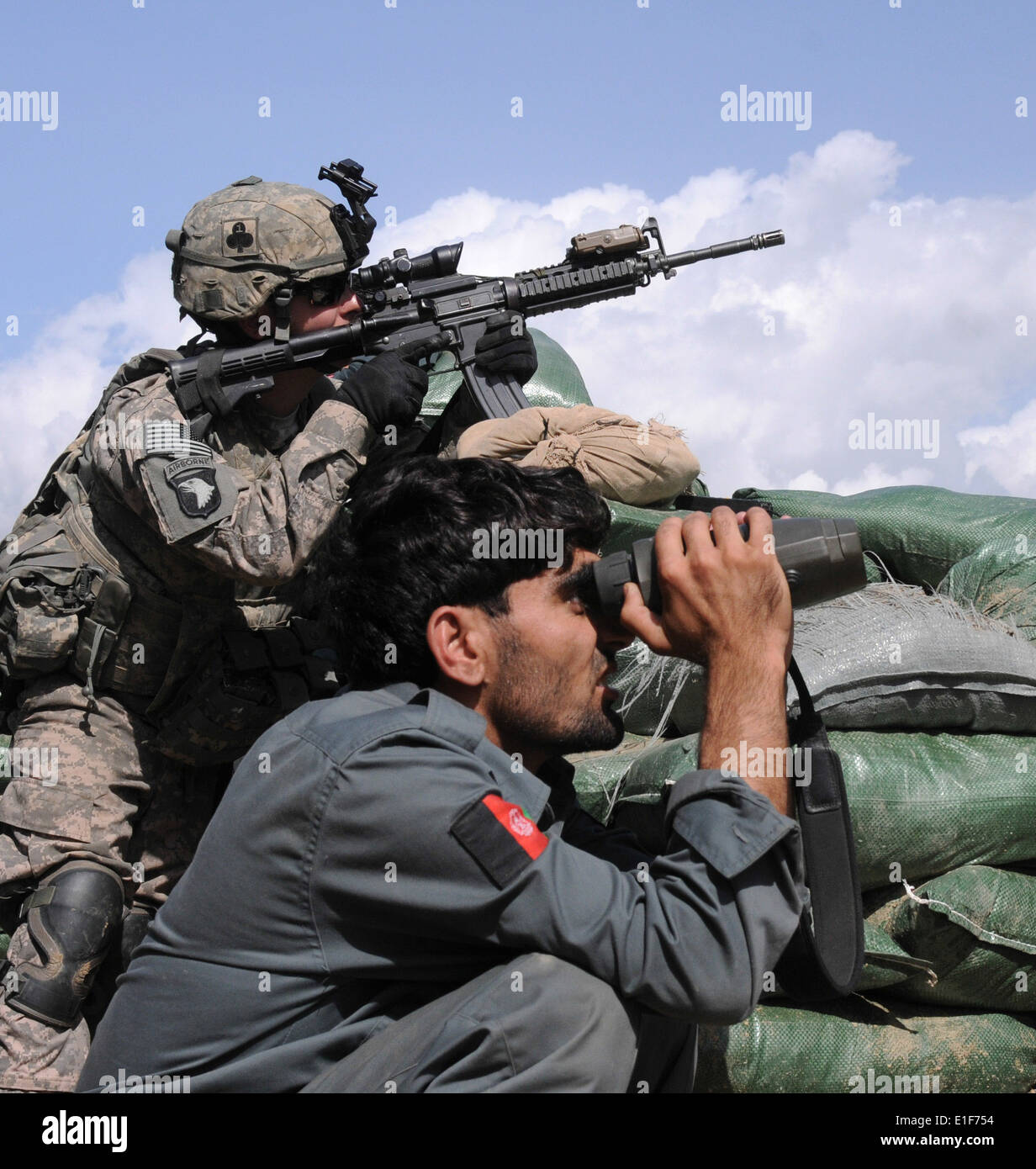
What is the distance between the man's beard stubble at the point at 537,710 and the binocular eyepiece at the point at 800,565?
0.41ft

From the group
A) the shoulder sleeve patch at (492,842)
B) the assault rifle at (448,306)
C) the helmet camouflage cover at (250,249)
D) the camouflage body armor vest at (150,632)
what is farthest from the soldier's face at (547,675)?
the helmet camouflage cover at (250,249)

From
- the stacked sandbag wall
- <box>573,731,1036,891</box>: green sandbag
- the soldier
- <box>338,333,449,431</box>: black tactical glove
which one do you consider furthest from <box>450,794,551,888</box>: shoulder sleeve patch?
<box>338,333,449,431</box>: black tactical glove

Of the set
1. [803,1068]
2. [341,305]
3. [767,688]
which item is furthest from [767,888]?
[341,305]

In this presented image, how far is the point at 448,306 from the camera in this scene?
313cm

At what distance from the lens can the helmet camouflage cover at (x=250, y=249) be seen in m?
2.89

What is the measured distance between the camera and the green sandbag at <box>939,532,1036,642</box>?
9.41ft

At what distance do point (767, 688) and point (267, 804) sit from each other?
620 mm

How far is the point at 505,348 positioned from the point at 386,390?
1.36 feet

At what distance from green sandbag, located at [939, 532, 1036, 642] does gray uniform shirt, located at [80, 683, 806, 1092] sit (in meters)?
1.63

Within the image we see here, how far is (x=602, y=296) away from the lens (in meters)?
3.27

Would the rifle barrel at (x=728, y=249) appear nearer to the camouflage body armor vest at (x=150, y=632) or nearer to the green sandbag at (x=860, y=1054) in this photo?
the camouflage body armor vest at (x=150, y=632)

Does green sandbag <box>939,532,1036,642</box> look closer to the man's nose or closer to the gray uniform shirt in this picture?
the man's nose

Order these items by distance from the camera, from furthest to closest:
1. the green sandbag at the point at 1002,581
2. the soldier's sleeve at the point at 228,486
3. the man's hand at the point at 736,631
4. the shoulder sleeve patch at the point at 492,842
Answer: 1. the green sandbag at the point at 1002,581
2. the soldier's sleeve at the point at 228,486
3. the man's hand at the point at 736,631
4. the shoulder sleeve patch at the point at 492,842
